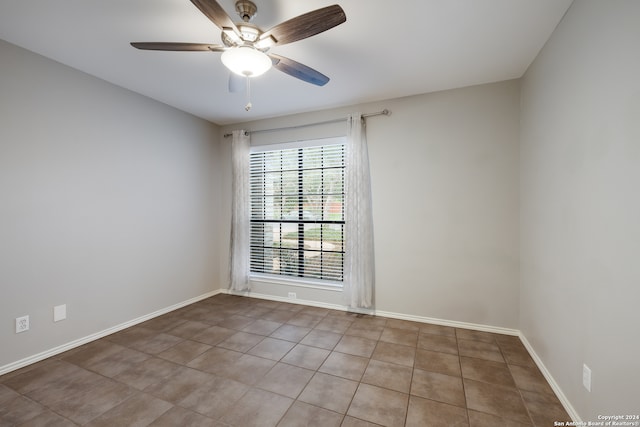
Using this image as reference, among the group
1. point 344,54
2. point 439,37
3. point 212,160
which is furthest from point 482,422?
point 212,160

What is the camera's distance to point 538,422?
62.9 inches

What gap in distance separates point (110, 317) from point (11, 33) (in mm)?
2543

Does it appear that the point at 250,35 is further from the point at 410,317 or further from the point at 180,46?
the point at 410,317

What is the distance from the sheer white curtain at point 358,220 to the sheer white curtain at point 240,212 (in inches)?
60.3

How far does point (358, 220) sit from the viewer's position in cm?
319

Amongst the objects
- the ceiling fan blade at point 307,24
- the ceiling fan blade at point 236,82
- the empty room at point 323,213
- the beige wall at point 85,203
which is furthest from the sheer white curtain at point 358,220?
the beige wall at point 85,203

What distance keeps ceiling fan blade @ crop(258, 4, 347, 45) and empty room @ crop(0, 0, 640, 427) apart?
2 cm

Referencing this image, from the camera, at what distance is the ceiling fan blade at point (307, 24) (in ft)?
4.38

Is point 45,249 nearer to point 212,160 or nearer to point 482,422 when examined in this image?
point 212,160

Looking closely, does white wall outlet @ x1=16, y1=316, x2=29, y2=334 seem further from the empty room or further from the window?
the window

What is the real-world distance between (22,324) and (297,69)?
2992 mm

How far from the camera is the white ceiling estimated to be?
1.73 m

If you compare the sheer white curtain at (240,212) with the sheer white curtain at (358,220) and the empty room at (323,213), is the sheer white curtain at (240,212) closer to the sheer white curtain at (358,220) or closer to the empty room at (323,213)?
the empty room at (323,213)

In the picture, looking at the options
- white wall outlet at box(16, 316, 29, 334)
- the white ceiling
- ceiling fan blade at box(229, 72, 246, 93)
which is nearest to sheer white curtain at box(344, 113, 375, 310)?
the white ceiling
